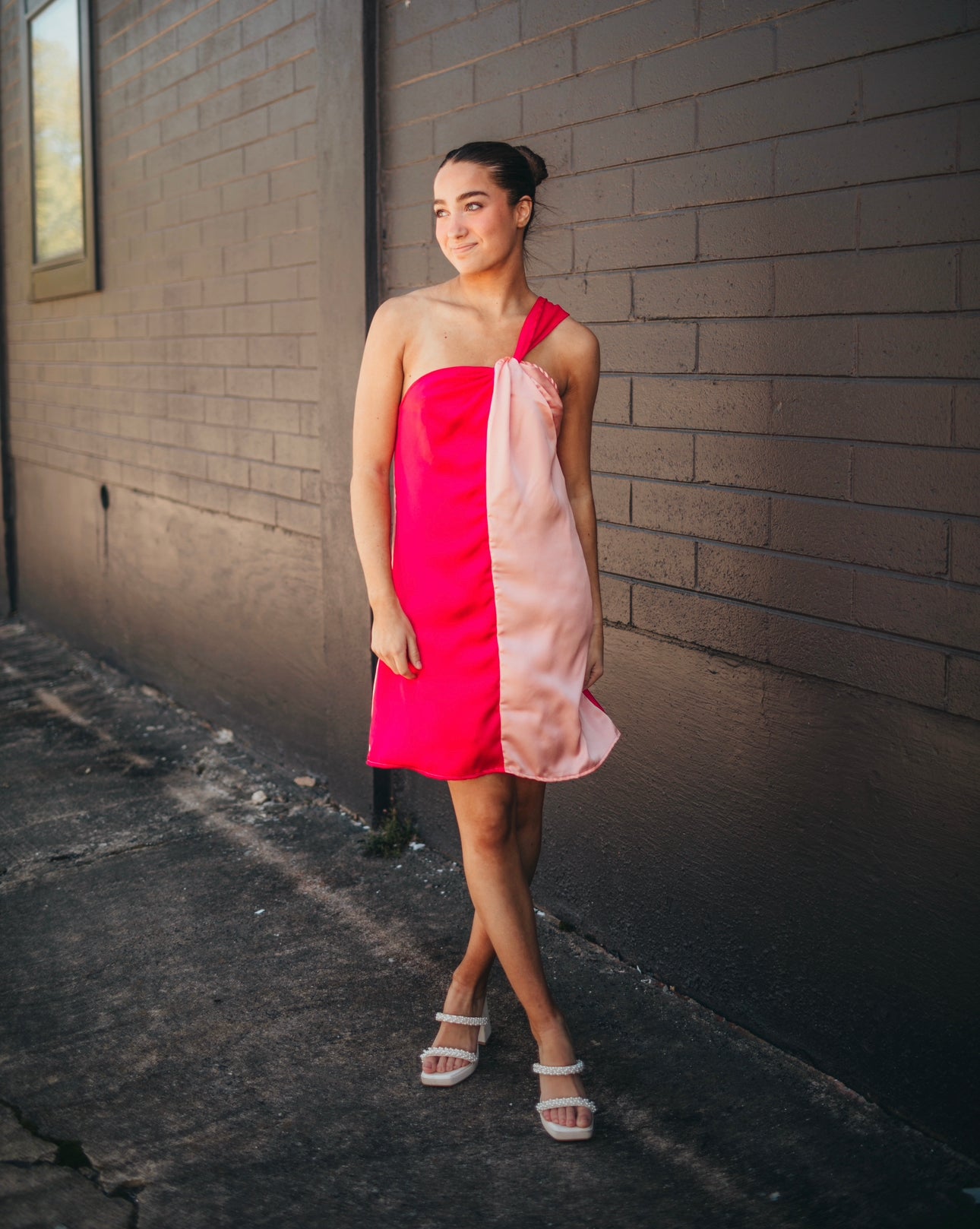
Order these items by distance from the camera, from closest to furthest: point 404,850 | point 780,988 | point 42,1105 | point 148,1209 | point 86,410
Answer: point 148,1209 < point 42,1105 < point 780,988 < point 404,850 < point 86,410

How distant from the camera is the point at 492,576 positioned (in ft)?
8.52

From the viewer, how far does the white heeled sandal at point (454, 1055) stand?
288 centimetres

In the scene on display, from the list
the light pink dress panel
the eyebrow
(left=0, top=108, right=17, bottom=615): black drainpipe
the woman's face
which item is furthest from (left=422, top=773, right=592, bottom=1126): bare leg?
(left=0, top=108, right=17, bottom=615): black drainpipe

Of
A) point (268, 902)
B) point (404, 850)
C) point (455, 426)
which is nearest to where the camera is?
point (455, 426)

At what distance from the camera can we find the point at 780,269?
9.44ft

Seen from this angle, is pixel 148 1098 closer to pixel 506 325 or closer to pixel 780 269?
pixel 506 325

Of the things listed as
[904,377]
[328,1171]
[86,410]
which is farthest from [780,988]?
[86,410]

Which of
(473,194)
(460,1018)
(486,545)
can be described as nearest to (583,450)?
(486,545)

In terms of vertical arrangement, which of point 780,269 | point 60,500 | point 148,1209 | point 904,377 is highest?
point 780,269

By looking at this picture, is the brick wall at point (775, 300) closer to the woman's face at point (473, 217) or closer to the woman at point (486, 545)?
the woman at point (486, 545)

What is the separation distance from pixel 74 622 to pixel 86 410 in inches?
52.9

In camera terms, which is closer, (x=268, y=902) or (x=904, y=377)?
(x=904, y=377)

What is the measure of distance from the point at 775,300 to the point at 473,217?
2.58ft

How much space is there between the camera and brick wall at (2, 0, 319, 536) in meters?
4.98
